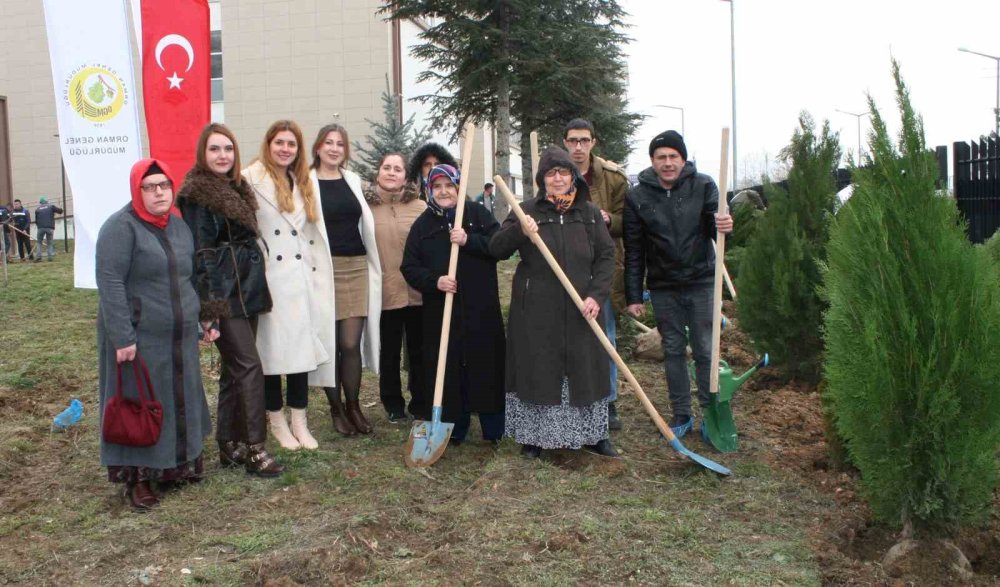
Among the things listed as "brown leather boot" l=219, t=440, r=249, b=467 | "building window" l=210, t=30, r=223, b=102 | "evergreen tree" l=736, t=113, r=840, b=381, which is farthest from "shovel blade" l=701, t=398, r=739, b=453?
"building window" l=210, t=30, r=223, b=102

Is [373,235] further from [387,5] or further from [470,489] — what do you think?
[387,5]

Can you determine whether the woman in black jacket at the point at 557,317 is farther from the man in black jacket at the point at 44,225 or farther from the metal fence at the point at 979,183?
the man in black jacket at the point at 44,225

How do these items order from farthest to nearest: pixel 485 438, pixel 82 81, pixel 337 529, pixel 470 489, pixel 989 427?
pixel 82 81
pixel 485 438
pixel 470 489
pixel 337 529
pixel 989 427

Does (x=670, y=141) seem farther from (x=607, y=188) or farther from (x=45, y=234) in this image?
(x=45, y=234)

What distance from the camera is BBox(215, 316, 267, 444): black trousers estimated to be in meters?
4.35

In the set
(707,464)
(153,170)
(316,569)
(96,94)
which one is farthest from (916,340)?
(96,94)

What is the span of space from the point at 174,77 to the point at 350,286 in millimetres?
2988

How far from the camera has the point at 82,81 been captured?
6852 millimetres

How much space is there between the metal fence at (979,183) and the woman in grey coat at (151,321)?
5.99 metres

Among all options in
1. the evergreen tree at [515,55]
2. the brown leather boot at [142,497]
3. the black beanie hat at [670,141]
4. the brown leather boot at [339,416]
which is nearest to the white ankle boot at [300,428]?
the brown leather boot at [339,416]

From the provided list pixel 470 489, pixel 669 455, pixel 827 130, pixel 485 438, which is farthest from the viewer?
pixel 827 130

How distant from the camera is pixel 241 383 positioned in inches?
172

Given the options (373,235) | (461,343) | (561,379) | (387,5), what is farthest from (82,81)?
(387,5)

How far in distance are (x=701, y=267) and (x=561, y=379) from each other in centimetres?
117
